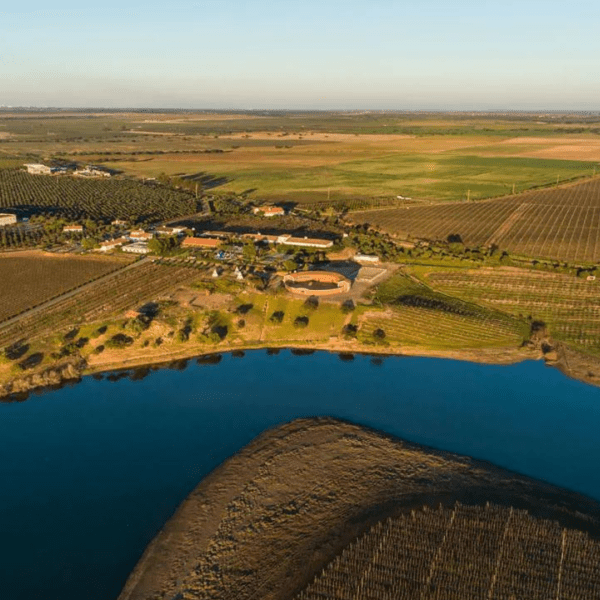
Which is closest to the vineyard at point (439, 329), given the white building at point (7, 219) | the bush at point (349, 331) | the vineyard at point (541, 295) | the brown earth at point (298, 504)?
the bush at point (349, 331)

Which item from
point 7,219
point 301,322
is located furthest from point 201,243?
point 7,219

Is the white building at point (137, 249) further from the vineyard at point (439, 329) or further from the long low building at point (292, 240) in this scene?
the vineyard at point (439, 329)

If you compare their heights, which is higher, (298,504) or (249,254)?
(249,254)

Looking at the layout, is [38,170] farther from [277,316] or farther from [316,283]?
[277,316]

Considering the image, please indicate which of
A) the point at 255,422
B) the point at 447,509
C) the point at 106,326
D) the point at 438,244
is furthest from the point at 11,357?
the point at 438,244

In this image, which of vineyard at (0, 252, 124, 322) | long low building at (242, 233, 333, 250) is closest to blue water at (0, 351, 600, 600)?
vineyard at (0, 252, 124, 322)

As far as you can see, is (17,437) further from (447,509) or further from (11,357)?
(447,509)
